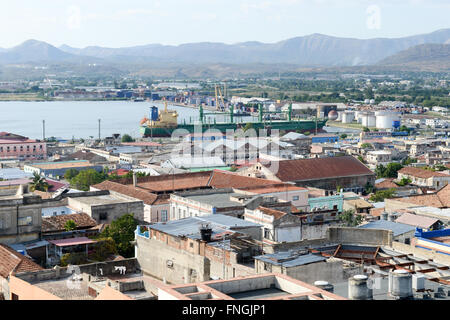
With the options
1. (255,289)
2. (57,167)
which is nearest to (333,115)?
(57,167)

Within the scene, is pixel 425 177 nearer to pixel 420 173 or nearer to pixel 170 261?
pixel 420 173

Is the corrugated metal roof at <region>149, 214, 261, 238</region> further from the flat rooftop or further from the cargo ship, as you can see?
the cargo ship

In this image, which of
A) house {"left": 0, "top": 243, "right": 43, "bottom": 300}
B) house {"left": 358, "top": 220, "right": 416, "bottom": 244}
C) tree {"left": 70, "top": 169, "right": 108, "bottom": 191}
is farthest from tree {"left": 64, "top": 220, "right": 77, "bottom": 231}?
tree {"left": 70, "top": 169, "right": 108, "bottom": 191}

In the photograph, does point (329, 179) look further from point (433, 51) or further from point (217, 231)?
point (433, 51)

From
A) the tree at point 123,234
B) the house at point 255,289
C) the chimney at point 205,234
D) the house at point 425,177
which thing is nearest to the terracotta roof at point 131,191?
the tree at point 123,234

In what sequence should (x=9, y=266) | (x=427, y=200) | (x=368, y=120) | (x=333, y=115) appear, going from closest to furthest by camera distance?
(x=9, y=266) → (x=427, y=200) → (x=368, y=120) → (x=333, y=115)
